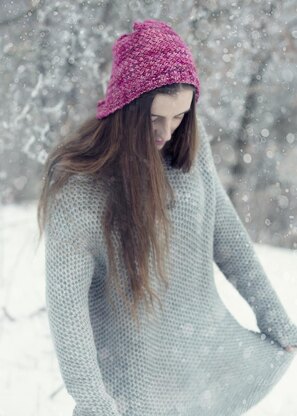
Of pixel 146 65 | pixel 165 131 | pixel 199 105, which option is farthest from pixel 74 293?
pixel 199 105

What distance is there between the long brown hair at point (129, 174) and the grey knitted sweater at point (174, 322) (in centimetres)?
4

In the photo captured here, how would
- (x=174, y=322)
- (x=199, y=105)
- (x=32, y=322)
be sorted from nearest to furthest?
1. (x=174, y=322)
2. (x=32, y=322)
3. (x=199, y=105)

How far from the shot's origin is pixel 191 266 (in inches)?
76.3

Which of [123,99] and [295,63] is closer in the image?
[123,99]

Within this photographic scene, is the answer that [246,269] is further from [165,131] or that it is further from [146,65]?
[146,65]

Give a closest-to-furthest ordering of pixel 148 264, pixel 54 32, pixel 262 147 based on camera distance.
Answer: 1. pixel 148 264
2. pixel 54 32
3. pixel 262 147

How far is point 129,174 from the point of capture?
5.20 feet

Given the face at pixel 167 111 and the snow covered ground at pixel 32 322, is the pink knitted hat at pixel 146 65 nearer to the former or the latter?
the face at pixel 167 111

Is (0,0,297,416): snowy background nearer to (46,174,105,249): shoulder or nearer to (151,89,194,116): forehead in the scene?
(46,174,105,249): shoulder

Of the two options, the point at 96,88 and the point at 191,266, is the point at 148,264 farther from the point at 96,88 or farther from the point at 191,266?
the point at 96,88

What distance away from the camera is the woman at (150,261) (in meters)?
1.57

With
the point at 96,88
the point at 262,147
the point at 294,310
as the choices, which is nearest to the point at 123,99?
the point at 294,310

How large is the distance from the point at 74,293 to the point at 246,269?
723 mm

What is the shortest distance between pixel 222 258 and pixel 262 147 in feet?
10.8
